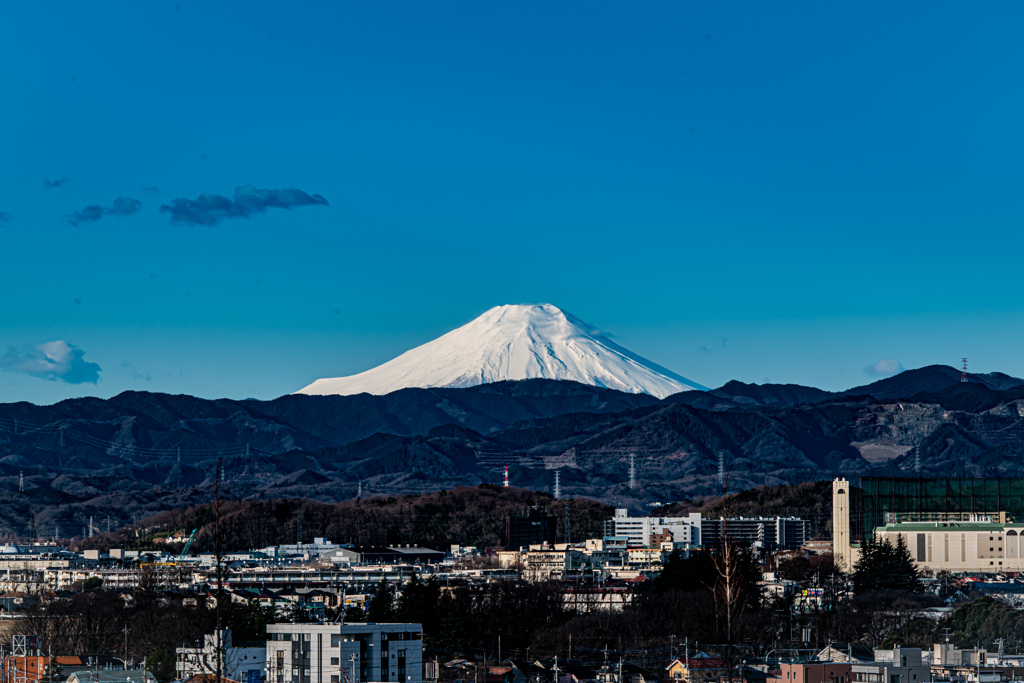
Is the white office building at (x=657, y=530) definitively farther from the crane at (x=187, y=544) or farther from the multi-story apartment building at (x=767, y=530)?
the crane at (x=187, y=544)

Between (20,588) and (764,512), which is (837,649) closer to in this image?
(20,588)

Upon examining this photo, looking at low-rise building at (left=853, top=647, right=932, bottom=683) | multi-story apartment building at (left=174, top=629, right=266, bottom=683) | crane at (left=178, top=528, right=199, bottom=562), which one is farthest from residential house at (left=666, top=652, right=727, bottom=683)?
crane at (left=178, top=528, right=199, bottom=562)

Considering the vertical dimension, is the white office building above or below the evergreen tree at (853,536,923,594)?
above

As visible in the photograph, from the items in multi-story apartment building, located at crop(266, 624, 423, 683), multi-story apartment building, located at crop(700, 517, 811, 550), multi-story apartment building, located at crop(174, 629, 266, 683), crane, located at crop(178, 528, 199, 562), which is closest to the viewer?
multi-story apartment building, located at crop(174, 629, 266, 683)

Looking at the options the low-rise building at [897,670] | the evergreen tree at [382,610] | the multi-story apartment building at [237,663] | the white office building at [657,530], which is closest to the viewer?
the multi-story apartment building at [237,663]

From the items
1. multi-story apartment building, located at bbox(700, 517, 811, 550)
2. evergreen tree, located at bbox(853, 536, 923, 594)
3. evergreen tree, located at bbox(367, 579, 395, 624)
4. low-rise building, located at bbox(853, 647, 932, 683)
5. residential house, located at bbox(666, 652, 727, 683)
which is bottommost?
residential house, located at bbox(666, 652, 727, 683)

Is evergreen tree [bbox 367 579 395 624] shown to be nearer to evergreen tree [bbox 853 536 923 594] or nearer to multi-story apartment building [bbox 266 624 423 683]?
multi-story apartment building [bbox 266 624 423 683]

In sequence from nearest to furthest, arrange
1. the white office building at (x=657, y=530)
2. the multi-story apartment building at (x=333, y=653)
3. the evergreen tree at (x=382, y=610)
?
the multi-story apartment building at (x=333, y=653) < the evergreen tree at (x=382, y=610) < the white office building at (x=657, y=530)

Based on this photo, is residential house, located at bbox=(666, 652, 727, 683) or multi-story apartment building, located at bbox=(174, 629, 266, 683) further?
residential house, located at bbox=(666, 652, 727, 683)

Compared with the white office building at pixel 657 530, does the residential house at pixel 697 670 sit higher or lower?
lower

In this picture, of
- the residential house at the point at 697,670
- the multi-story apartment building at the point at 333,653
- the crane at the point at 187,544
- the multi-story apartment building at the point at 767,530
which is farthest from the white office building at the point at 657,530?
the multi-story apartment building at the point at 333,653
